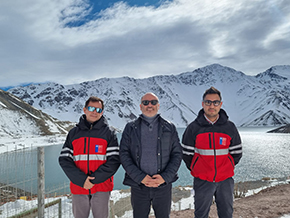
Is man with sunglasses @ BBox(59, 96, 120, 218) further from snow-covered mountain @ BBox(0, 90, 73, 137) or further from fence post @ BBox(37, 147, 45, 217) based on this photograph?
snow-covered mountain @ BBox(0, 90, 73, 137)

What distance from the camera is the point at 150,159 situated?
126 inches

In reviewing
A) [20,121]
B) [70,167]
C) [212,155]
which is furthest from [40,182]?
[20,121]

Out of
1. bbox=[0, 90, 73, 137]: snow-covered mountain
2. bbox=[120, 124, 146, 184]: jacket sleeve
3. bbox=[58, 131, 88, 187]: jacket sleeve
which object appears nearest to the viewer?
bbox=[120, 124, 146, 184]: jacket sleeve

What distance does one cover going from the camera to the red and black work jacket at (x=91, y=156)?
3.24m

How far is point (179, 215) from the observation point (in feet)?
18.2

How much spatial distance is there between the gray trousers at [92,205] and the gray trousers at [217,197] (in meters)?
1.56

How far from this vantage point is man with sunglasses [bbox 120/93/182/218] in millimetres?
3107

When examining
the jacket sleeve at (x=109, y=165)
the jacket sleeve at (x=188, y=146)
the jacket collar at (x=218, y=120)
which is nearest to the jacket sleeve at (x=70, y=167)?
the jacket sleeve at (x=109, y=165)

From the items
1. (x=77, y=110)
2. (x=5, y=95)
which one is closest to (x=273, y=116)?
(x=77, y=110)

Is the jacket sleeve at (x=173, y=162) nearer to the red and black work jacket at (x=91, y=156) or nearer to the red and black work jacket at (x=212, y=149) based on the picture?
the red and black work jacket at (x=212, y=149)

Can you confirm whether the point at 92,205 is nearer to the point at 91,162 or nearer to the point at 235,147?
the point at 91,162

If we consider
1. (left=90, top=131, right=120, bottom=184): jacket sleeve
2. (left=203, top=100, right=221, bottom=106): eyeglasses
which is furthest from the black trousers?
(left=203, top=100, right=221, bottom=106): eyeglasses

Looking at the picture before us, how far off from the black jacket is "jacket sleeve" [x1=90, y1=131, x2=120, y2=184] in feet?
0.64

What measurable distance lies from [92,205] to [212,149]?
218 cm
